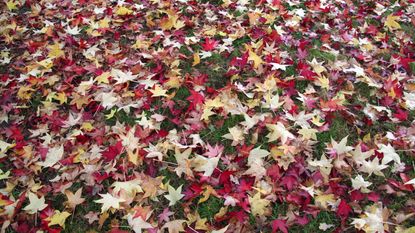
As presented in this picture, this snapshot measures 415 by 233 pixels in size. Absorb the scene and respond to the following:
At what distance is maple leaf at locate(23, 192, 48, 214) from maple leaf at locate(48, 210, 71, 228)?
0.10m

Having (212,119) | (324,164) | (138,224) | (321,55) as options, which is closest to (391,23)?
(321,55)

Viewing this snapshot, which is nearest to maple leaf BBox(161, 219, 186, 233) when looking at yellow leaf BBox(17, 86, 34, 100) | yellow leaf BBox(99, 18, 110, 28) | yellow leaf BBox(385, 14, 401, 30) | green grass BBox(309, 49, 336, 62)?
yellow leaf BBox(17, 86, 34, 100)

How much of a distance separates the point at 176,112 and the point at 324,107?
121cm

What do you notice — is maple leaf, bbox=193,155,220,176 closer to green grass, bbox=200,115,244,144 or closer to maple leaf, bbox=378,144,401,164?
green grass, bbox=200,115,244,144

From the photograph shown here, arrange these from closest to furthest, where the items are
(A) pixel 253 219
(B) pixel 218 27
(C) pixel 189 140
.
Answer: (A) pixel 253 219, (C) pixel 189 140, (B) pixel 218 27

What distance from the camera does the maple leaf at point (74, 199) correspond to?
2471 mm

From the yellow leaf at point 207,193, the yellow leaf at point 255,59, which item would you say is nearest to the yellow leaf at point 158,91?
the yellow leaf at point 255,59

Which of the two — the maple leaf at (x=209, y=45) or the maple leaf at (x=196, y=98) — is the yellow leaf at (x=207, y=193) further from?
the maple leaf at (x=209, y=45)

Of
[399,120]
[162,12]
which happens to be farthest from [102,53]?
[399,120]

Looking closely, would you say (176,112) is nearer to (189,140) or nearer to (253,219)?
(189,140)

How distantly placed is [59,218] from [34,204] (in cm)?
21

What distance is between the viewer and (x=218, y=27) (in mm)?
4055

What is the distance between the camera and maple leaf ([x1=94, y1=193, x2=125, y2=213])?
236 centimetres

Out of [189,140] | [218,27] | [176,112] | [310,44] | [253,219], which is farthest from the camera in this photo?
[218,27]
